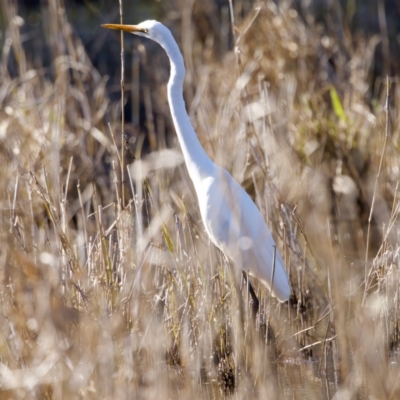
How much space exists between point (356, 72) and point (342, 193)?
0.73m

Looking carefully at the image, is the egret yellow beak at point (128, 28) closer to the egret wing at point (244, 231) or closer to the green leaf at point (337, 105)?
the egret wing at point (244, 231)

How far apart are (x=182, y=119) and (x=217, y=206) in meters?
0.33

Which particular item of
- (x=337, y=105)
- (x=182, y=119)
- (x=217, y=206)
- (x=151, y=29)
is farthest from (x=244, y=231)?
(x=337, y=105)

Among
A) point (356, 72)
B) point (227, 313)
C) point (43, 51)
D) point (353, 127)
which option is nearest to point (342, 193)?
point (353, 127)

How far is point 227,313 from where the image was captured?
232 cm

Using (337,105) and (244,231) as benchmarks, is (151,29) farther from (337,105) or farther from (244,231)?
(337,105)

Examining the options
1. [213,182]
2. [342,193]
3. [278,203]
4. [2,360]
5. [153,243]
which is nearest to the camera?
[2,360]

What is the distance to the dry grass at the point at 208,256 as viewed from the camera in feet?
5.04

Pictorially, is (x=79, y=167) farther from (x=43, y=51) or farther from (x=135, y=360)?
(x=43, y=51)

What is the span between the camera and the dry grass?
1.54 m

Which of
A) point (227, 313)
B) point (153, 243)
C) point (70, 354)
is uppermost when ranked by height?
point (153, 243)

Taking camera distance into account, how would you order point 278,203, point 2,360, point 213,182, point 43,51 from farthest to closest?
point 43,51, point 278,203, point 213,182, point 2,360

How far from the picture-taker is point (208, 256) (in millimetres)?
2607

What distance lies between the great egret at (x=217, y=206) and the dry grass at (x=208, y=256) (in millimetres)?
72
